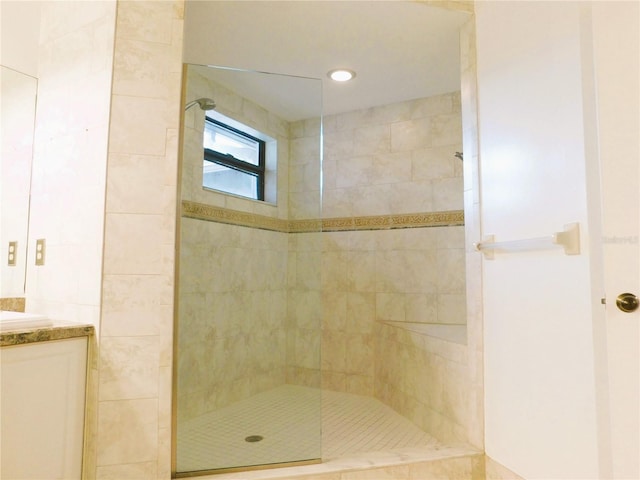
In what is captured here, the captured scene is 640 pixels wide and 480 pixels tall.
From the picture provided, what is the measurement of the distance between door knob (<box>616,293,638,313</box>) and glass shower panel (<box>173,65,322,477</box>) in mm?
1372

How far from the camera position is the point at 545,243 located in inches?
58.7

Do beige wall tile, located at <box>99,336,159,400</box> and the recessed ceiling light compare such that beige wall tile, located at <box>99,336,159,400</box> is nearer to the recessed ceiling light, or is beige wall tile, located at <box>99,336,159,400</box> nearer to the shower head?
the shower head

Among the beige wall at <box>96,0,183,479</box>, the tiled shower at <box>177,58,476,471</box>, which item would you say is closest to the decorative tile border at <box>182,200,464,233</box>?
the tiled shower at <box>177,58,476,471</box>

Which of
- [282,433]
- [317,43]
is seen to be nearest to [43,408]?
[282,433]

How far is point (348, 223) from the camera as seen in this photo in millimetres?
3383

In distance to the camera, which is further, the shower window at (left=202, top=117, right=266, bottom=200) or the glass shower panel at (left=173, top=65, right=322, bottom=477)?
the shower window at (left=202, top=117, right=266, bottom=200)

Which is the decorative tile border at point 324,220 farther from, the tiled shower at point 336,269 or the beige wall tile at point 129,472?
the beige wall tile at point 129,472

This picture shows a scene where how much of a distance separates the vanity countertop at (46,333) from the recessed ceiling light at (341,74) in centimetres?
211

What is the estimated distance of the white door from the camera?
41.8 inches

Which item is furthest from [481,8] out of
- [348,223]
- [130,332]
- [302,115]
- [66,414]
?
[66,414]

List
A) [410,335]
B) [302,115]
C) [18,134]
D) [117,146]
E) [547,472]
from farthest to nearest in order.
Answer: [410,335]
[302,115]
[18,134]
[117,146]
[547,472]

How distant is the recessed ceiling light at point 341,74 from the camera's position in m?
2.73

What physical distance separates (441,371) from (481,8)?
1887mm

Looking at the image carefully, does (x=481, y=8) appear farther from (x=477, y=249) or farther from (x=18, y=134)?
(x=18, y=134)
